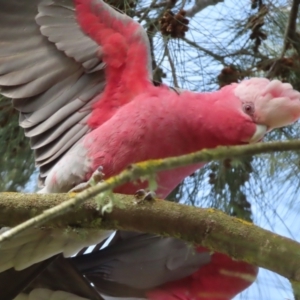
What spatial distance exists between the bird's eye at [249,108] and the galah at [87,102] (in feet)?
0.05

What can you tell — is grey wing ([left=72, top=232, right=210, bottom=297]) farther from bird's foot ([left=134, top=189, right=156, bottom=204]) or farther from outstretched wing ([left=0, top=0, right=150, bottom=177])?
bird's foot ([left=134, top=189, right=156, bottom=204])

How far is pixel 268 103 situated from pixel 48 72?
55 centimetres

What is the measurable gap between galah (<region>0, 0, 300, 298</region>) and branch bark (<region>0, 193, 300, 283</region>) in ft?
0.97

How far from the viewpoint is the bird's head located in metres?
1.23

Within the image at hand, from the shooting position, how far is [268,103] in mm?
1257

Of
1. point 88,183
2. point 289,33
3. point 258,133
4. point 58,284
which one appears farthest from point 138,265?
point 289,33

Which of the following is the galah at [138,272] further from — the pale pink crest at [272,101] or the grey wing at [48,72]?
the pale pink crest at [272,101]

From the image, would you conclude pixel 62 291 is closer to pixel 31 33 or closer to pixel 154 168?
pixel 31 33

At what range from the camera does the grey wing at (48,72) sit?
58.7 inches

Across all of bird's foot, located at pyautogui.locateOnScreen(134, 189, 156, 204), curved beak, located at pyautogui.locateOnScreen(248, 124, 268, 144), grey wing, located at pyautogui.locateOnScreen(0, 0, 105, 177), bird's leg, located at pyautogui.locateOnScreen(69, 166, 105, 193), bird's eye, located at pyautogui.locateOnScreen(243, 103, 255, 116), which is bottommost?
bird's foot, located at pyautogui.locateOnScreen(134, 189, 156, 204)

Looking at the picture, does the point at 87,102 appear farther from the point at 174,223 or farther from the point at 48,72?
the point at 174,223

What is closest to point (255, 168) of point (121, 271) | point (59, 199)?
point (121, 271)

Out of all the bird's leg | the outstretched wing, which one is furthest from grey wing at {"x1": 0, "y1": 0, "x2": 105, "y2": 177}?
the bird's leg

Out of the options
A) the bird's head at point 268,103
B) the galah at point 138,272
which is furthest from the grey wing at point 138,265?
→ the bird's head at point 268,103
